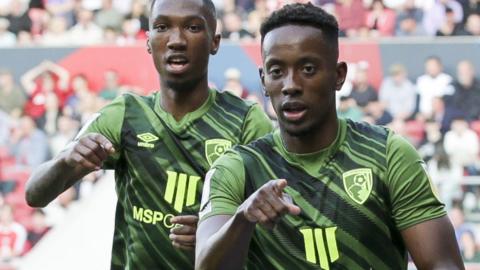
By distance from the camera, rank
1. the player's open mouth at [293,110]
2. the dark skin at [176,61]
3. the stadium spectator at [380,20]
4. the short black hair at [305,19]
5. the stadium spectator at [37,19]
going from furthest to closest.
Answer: the stadium spectator at [37,19] < the stadium spectator at [380,20] < the dark skin at [176,61] < the short black hair at [305,19] < the player's open mouth at [293,110]

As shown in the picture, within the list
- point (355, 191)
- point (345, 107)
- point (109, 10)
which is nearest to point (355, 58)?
point (345, 107)

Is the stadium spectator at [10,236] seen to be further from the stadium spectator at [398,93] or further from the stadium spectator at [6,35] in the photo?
the stadium spectator at [398,93]

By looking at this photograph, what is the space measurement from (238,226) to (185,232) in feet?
3.35

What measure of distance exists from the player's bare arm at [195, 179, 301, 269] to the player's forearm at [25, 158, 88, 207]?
42.9 inches

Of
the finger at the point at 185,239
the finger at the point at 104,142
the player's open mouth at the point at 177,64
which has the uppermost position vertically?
the player's open mouth at the point at 177,64

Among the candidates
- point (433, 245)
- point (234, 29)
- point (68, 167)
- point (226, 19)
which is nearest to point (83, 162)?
point (68, 167)

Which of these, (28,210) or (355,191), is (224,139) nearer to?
(355,191)

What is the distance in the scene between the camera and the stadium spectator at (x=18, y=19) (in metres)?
16.5

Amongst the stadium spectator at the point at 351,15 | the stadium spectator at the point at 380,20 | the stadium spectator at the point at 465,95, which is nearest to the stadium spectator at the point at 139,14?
the stadium spectator at the point at 351,15

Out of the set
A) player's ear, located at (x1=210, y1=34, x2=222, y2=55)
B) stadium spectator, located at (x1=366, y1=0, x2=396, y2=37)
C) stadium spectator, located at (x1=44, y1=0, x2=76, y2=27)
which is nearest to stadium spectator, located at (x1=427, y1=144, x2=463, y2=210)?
stadium spectator, located at (x1=366, y1=0, x2=396, y2=37)

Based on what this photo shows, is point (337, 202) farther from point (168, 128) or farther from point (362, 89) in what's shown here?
point (362, 89)

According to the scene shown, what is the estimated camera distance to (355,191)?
4.44m

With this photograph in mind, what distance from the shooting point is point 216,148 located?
5.56 metres

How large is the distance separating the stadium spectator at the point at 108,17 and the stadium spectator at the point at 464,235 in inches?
234
